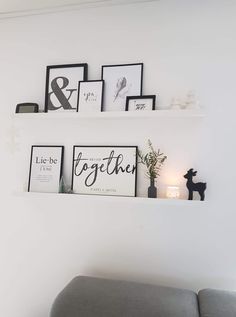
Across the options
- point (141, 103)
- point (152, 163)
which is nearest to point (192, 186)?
point (152, 163)

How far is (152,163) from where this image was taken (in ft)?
5.25

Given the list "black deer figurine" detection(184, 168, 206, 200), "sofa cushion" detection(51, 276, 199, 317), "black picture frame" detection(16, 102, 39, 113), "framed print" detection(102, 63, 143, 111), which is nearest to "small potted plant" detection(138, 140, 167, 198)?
"black deer figurine" detection(184, 168, 206, 200)

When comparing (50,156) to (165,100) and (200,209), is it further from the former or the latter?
(200,209)

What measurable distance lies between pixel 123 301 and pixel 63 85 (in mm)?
1299

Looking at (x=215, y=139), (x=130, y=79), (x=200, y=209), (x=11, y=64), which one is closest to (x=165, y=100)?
(x=130, y=79)

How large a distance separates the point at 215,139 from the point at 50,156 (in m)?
1.02

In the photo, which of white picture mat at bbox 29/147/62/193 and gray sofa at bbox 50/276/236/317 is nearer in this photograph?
gray sofa at bbox 50/276/236/317

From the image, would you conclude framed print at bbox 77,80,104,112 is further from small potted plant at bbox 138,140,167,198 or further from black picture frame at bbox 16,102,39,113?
small potted plant at bbox 138,140,167,198

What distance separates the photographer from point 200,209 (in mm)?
1582

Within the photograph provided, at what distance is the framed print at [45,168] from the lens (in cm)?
176

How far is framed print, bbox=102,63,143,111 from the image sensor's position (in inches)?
66.1

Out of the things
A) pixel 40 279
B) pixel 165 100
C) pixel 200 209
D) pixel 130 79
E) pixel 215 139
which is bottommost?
pixel 40 279

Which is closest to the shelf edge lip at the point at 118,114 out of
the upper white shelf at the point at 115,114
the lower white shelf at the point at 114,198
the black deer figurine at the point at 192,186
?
the upper white shelf at the point at 115,114

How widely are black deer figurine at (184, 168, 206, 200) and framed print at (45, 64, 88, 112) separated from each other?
2.67 ft
